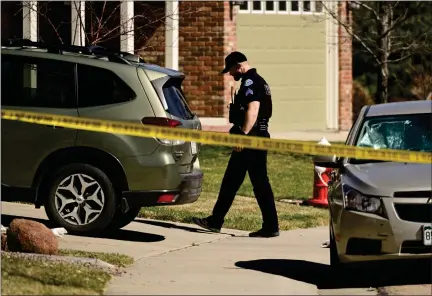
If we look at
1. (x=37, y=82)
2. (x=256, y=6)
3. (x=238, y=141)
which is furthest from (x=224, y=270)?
(x=256, y=6)

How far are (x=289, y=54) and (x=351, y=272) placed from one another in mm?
16871

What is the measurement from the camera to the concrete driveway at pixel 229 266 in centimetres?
937

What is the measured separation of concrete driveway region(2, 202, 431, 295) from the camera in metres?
9.37

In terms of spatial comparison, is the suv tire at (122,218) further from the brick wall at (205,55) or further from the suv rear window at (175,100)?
the brick wall at (205,55)

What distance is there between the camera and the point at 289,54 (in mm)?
27188

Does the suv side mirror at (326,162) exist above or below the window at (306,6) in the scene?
below

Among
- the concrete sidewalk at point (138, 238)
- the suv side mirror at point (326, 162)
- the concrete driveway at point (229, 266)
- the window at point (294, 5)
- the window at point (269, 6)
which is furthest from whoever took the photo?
the window at point (294, 5)

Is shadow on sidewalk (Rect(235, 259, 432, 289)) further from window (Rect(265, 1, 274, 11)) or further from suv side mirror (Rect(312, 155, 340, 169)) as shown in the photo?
window (Rect(265, 1, 274, 11))

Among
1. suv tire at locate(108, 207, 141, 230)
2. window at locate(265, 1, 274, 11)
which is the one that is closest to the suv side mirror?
suv tire at locate(108, 207, 141, 230)

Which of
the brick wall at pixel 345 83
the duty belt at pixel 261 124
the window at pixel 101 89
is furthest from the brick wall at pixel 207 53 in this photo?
the window at pixel 101 89

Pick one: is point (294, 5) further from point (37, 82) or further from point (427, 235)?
point (427, 235)

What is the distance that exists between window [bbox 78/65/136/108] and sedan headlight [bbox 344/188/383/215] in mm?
2872

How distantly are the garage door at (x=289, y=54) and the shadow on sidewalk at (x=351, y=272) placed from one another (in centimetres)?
1551

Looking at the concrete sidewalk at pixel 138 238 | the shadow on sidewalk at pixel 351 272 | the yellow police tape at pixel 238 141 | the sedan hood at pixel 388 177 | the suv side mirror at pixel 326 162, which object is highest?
the yellow police tape at pixel 238 141
